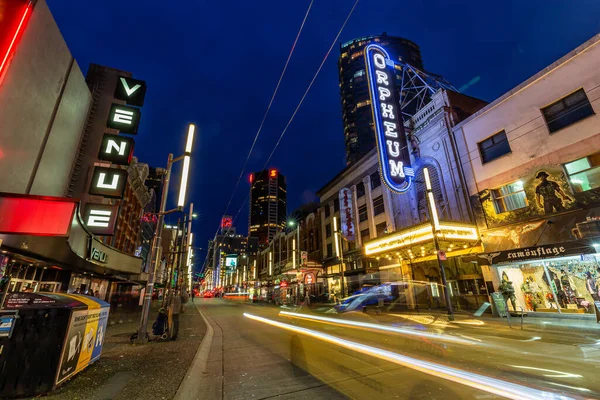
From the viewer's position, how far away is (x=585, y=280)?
13797mm

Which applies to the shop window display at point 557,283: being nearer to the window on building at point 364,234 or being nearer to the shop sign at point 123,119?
the window on building at point 364,234

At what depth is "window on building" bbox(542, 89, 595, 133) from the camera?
14055 millimetres

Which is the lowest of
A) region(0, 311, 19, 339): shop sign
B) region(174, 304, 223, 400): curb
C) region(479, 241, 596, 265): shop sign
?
region(174, 304, 223, 400): curb

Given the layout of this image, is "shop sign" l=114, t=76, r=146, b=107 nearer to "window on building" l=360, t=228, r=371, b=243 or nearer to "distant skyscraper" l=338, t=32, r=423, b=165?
"window on building" l=360, t=228, r=371, b=243

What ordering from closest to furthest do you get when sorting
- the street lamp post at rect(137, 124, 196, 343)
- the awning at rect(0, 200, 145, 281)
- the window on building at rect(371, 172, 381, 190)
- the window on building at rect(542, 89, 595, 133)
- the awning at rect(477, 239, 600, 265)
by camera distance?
the awning at rect(0, 200, 145, 281)
the street lamp post at rect(137, 124, 196, 343)
the awning at rect(477, 239, 600, 265)
the window on building at rect(542, 89, 595, 133)
the window on building at rect(371, 172, 381, 190)

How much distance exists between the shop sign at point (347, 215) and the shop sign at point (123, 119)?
2472 centimetres

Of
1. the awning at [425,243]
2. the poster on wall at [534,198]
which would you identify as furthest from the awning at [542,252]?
the poster on wall at [534,198]

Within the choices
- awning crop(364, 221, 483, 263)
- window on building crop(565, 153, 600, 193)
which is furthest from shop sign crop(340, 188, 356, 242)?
window on building crop(565, 153, 600, 193)

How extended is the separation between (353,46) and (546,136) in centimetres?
9702

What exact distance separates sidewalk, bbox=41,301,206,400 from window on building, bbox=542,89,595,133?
20.7 metres

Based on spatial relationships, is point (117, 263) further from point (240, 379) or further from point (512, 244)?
point (512, 244)

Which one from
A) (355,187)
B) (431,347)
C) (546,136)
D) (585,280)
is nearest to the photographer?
(431,347)

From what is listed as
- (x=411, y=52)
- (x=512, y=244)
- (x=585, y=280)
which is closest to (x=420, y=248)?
(x=512, y=244)

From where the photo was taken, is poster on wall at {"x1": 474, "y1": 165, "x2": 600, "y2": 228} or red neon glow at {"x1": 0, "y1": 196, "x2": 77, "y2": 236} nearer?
red neon glow at {"x1": 0, "y1": 196, "x2": 77, "y2": 236}
